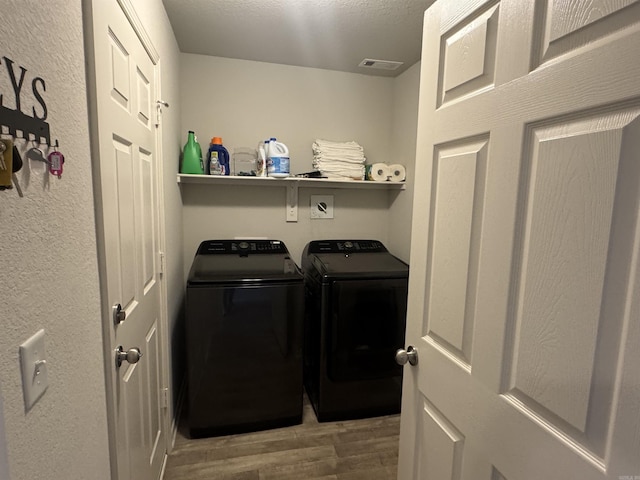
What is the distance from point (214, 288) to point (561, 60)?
68.8 inches

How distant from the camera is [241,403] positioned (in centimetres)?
206

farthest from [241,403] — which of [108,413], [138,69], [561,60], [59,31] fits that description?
[561,60]

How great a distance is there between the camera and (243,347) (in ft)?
6.56

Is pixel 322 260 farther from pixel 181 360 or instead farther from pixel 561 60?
pixel 561 60

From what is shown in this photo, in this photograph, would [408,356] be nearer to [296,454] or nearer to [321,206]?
[296,454]

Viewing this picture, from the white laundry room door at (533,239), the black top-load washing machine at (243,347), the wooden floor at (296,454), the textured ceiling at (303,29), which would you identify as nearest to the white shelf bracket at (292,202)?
the black top-load washing machine at (243,347)

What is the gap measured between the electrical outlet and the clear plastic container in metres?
0.50

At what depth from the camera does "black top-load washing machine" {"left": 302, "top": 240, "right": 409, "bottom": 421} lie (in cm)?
215

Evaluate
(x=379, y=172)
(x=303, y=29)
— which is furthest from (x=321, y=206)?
(x=303, y=29)

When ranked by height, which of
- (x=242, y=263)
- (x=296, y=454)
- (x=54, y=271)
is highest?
(x=54, y=271)

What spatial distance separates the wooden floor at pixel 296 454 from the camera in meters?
1.81

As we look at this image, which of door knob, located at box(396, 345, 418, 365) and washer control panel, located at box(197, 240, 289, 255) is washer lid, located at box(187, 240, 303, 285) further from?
door knob, located at box(396, 345, 418, 365)

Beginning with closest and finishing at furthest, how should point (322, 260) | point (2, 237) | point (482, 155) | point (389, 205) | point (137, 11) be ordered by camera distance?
1. point (2, 237)
2. point (482, 155)
3. point (137, 11)
4. point (322, 260)
5. point (389, 205)

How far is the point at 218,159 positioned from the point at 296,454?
1.85m
